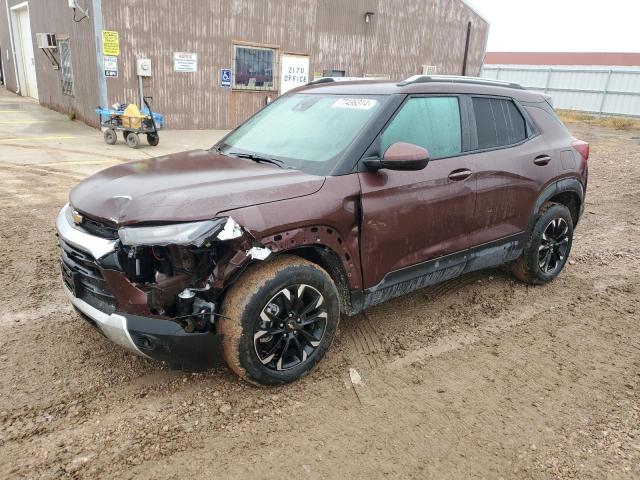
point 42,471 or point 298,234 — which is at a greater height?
point 298,234

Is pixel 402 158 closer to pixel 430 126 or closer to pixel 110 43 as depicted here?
pixel 430 126

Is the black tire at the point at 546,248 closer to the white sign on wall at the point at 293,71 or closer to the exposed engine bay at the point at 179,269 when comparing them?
the exposed engine bay at the point at 179,269

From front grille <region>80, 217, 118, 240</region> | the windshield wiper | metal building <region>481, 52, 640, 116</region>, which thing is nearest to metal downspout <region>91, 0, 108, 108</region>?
the windshield wiper

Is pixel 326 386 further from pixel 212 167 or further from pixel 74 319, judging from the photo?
pixel 74 319

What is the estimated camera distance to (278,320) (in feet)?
9.70

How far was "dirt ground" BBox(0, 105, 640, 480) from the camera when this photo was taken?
8.30 feet

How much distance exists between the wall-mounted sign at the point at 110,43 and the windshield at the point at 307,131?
10107 millimetres

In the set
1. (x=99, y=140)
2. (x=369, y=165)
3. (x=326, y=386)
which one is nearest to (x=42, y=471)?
(x=326, y=386)

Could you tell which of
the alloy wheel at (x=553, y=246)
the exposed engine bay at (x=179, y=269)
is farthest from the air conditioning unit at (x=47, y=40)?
the alloy wheel at (x=553, y=246)

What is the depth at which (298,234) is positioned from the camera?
9.56ft

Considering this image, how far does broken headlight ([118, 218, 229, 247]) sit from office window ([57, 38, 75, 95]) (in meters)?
14.4

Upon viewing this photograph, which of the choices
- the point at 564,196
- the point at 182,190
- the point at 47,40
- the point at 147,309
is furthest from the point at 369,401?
the point at 47,40

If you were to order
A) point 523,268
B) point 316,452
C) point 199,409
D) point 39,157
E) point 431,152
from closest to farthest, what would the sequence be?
point 316,452 < point 199,409 < point 431,152 < point 523,268 < point 39,157

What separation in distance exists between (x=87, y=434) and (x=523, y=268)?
12.7 ft
